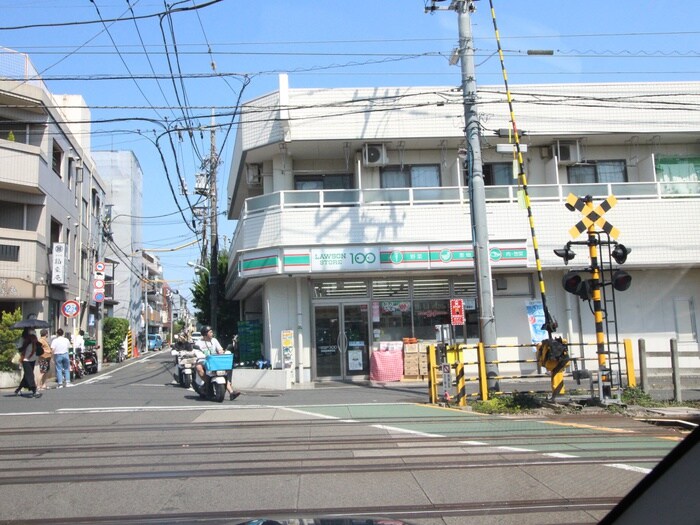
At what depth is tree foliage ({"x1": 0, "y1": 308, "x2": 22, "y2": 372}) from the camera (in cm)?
2008

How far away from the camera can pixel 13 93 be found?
23.2 m

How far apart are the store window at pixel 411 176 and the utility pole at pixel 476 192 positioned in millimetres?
5714

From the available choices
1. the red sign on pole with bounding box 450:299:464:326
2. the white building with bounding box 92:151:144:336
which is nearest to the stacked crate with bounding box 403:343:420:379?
the red sign on pole with bounding box 450:299:464:326

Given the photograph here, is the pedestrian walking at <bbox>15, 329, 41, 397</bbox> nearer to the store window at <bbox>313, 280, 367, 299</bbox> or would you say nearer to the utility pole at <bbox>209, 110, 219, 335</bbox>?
the store window at <bbox>313, 280, 367, 299</bbox>

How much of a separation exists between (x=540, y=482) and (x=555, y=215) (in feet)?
47.8

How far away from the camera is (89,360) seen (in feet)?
88.6

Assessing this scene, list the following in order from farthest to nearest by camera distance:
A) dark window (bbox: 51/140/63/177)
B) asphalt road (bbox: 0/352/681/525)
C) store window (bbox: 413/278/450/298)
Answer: dark window (bbox: 51/140/63/177)
store window (bbox: 413/278/450/298)
asphalt road (bbox: 0/352/681/525)

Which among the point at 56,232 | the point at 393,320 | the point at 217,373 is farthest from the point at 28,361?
the point at 56,232

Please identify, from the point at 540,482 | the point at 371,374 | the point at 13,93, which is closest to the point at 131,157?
the point at 13,93

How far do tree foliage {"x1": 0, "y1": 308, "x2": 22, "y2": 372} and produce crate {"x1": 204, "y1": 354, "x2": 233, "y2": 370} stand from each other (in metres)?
9.69

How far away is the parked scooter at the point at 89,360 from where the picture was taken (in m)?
26.8

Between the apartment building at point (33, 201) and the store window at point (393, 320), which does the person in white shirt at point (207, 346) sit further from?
the apartment building at point (33, 201)

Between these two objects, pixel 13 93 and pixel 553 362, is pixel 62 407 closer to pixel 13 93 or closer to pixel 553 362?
pixel 553 362

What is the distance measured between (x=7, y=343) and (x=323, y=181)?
1179cm
